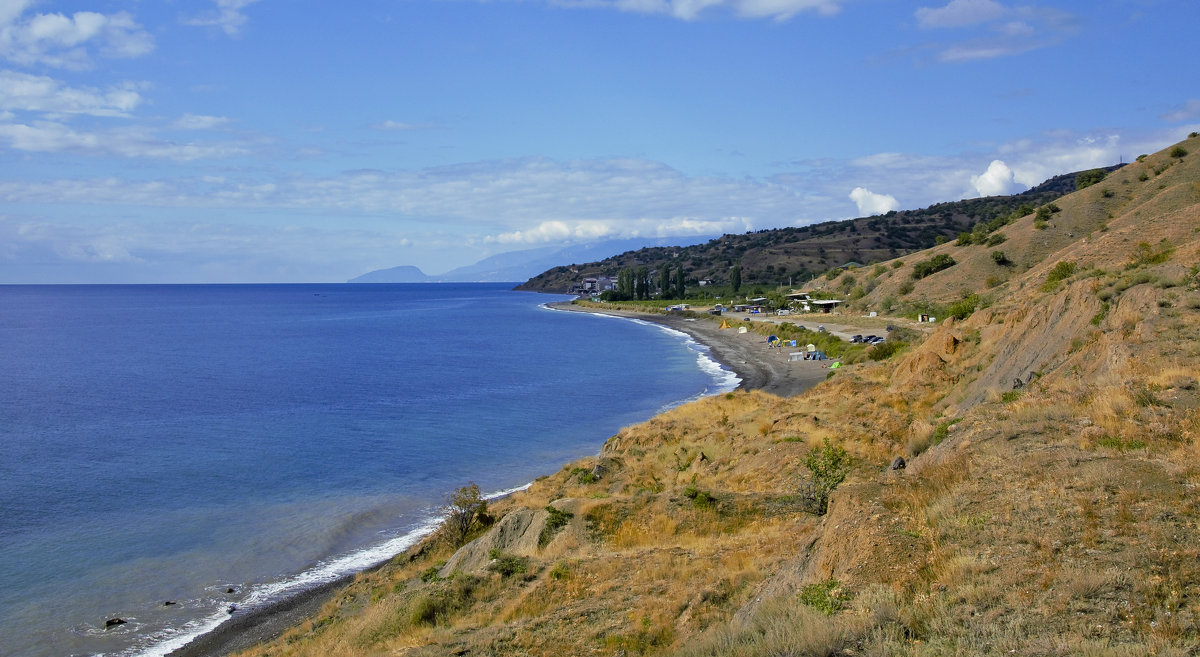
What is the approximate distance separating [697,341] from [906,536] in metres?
78.8

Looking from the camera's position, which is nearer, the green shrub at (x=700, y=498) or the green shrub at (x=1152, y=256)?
the green shrub at (x=700, y=498)

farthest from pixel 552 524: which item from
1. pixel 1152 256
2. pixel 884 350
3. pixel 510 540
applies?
pixel 884 350

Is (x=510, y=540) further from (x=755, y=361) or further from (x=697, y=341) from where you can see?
(x=697, y=341)

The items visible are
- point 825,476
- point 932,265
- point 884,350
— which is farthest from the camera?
point 932,265

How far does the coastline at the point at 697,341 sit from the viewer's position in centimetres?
1753

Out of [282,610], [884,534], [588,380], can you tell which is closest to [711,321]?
[588,380]

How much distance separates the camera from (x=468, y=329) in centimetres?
11406

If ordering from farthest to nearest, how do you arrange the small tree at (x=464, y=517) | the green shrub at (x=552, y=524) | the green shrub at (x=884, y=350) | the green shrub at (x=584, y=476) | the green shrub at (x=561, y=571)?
the green shrub at (x=884, y=350) → the green shrub at (x=584, y=476) → the small tree at (x=464, y=517) → the green shrub at (x=552, y=524) → the green shrub at (x=561, y=571)

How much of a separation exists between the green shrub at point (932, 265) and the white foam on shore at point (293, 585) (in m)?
71.3

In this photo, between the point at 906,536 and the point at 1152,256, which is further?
the point at 1152,256

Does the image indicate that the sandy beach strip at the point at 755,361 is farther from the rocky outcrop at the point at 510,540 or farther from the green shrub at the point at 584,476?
the rocky outcrop at the point at 510,540

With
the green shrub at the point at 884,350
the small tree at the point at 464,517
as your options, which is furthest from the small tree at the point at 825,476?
the green shrub at the point at 884,350

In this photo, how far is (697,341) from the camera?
286ft

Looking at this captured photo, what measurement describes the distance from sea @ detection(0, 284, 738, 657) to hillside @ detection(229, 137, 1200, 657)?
541 cm
